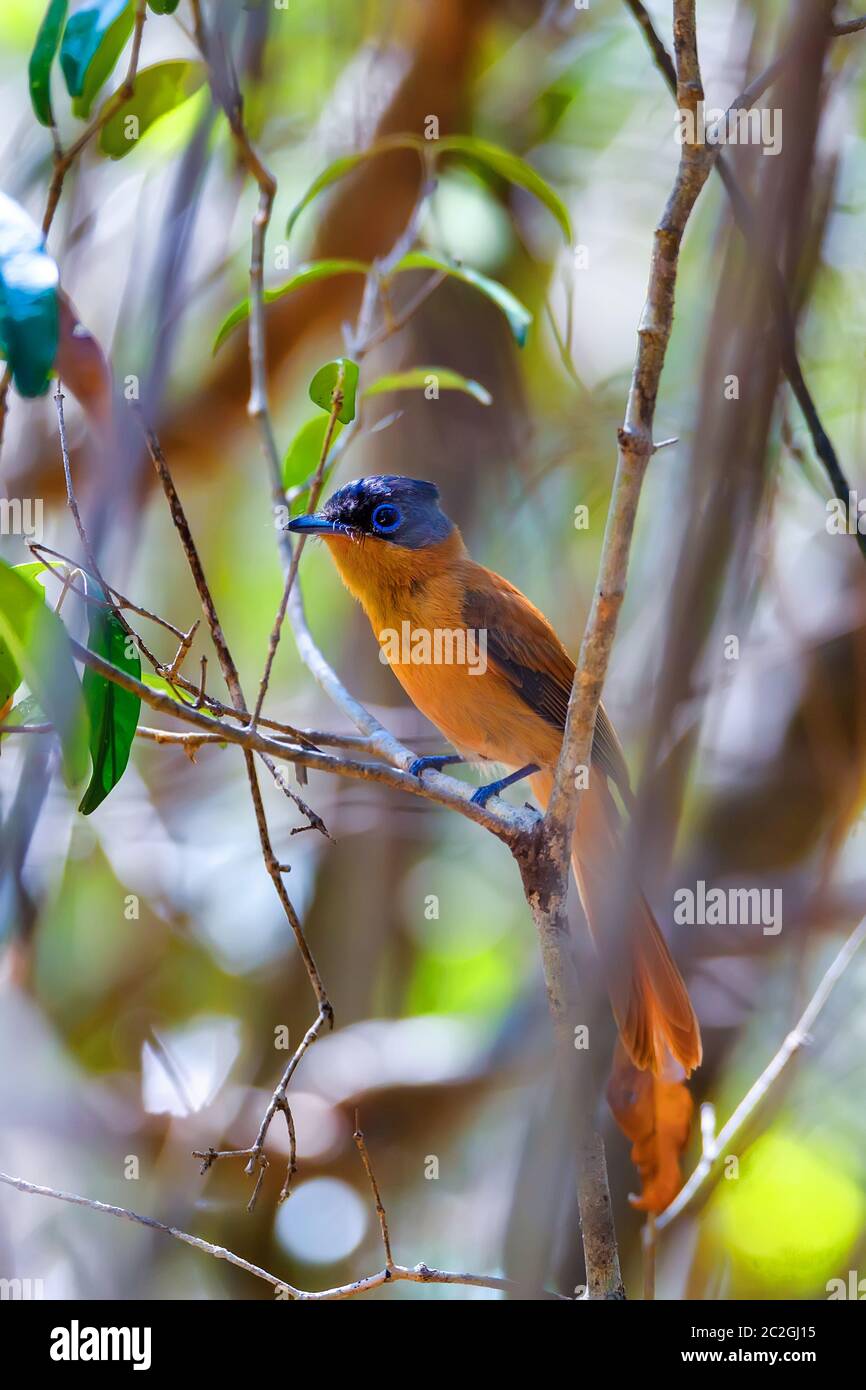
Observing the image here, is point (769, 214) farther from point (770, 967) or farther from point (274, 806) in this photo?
point (274, 806)

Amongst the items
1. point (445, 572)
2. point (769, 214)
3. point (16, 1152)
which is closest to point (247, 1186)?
point (16, 1152)

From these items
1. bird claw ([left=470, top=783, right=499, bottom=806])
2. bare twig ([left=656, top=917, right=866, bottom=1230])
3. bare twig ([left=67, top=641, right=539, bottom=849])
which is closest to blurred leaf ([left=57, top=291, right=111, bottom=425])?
bare twig ([left=67, top=641, right=539, bottom=849])

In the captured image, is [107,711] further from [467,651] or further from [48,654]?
[467,651]

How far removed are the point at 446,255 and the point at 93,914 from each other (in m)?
2.64

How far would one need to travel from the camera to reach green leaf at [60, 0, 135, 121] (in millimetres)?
2176

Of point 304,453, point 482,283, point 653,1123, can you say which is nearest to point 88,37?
point 304,453

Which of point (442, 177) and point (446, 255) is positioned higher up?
point (442, 177)

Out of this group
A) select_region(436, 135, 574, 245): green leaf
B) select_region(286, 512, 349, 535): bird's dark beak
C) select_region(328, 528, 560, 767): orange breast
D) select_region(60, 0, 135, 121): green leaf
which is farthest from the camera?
select_region(328, 528, 560, 767): orange breast

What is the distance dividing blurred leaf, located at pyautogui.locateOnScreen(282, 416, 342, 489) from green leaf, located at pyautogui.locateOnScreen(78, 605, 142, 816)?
0.93 meters

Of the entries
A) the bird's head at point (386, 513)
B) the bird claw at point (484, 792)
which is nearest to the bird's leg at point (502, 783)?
the bird claw at point (484, 792)

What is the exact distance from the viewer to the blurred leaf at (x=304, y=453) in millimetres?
2707

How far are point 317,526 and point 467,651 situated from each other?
20.6 inches

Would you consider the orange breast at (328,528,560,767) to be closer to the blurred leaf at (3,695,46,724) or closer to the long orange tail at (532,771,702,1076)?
the long orange tail at (532,771,702,1076)

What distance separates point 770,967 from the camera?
12.5 ft
